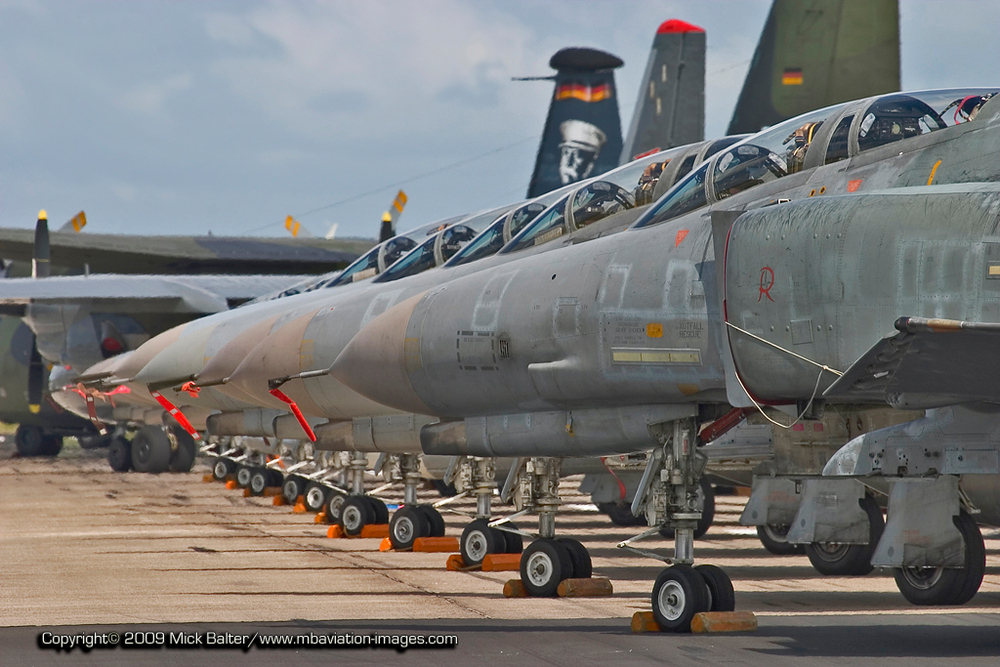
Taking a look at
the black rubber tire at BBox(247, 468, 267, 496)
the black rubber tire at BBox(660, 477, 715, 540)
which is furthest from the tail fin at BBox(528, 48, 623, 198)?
the black rubber tire at BBox(660, 477, 715, 540)

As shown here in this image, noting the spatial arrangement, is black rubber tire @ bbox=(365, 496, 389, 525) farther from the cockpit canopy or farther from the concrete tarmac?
the cockpit canopy

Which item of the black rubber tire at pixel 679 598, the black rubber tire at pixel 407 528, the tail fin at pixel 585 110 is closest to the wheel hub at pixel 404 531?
the black rubber tire at pixel 407 528

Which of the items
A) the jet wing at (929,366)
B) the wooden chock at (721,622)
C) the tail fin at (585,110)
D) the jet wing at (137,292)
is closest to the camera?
the jet wing at (929,366)

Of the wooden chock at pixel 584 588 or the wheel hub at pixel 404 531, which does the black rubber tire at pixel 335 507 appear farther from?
the wooden chock at pixel 584 588

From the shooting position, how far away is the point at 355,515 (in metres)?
16.3

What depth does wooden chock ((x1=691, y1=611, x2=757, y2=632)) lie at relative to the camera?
7867 millimetres

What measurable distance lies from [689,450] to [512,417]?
173 centimetres

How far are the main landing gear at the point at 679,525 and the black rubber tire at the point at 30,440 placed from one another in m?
32.8

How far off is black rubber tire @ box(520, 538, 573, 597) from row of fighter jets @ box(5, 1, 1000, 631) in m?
0.02

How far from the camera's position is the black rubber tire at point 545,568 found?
10109 mm

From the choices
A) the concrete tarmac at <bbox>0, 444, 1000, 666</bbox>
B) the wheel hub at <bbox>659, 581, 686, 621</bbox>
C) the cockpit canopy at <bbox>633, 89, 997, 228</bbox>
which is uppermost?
the cockpit canopy at <bbox>633, 89, 997, 228</bbox>

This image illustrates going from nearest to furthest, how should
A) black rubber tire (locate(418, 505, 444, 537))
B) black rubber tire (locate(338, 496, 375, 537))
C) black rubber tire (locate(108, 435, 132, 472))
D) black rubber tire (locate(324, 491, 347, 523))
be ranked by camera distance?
black rubber tire (locate(418, 505, 444, 537))
black rubber tire (locate(338, 496, 375, 537))
black rubber tire (locate(324, 491, 347, 523))
black rubber tire (locate(108, 435, 132, 472))

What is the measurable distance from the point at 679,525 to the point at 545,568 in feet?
7.19

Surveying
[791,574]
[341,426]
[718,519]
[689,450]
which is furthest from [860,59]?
[689,450]
